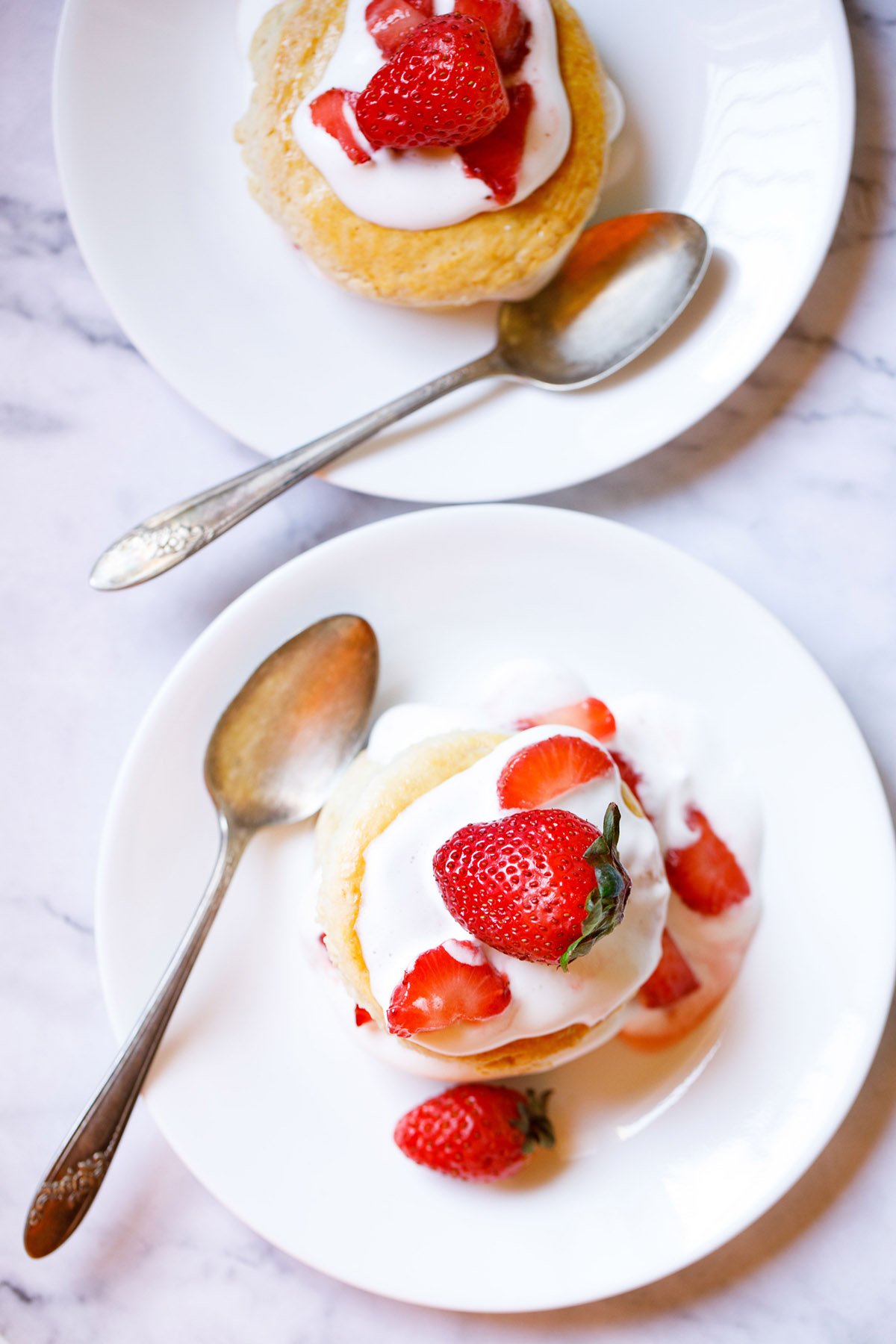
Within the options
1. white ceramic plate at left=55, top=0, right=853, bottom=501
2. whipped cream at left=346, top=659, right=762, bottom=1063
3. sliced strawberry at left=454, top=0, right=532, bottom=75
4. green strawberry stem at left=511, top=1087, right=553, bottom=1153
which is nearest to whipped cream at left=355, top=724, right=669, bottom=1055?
whipped cream at left=346, top=659, right=762, bottom=1063

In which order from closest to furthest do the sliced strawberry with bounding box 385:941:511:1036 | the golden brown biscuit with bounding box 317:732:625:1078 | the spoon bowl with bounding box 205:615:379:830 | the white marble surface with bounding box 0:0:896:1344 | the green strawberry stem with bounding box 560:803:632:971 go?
the green strawberry stem with bounding box 560:803:632:971
the sliced strawberry with bounding box 385:941:511:1036
the golden brown biscuit with bounding box 317:732:625:1078
the spoon bowl with bounding box 205:615:379:830
the white marble surface with bounding box 0:0:896:1344

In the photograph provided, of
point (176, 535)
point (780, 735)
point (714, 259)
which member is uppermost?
point (714, 259)

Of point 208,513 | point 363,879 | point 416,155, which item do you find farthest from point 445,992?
point 416,155

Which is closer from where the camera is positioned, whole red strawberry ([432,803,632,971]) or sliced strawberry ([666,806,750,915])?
whole red strawberry ([432,803,632,971])

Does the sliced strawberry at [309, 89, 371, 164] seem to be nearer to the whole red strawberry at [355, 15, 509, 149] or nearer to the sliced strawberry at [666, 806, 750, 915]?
the whole red strawberry at [355, 15, 509, 149]

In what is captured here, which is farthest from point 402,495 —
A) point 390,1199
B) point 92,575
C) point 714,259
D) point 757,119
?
point 390,1199

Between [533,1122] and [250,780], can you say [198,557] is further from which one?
[533,1122]

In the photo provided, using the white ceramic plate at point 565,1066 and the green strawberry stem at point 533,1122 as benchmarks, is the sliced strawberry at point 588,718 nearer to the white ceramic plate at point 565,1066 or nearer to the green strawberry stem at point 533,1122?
the white ceramic plate at point 565,1066

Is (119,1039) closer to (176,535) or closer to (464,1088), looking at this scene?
(464,1088)
